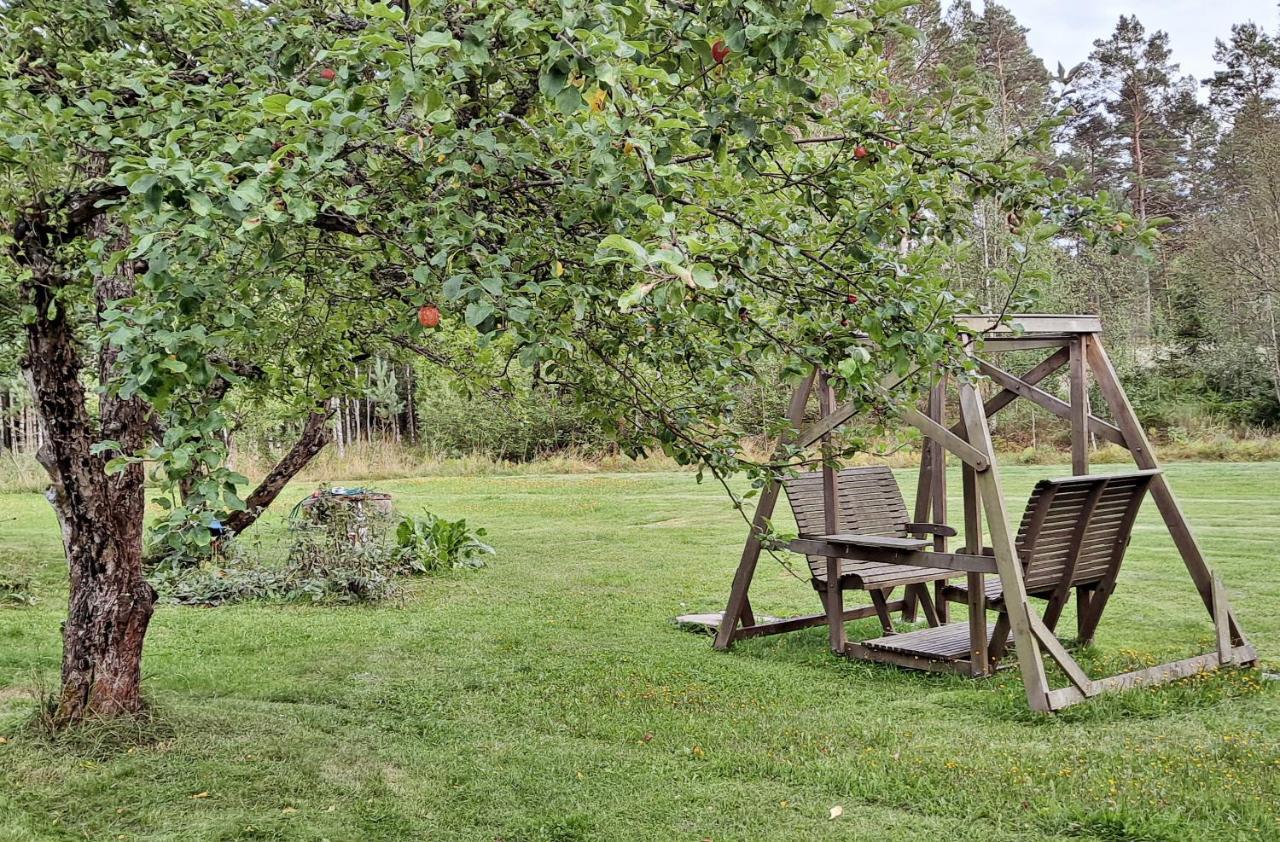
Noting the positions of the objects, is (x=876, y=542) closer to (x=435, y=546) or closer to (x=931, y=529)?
(x=931, y=529)

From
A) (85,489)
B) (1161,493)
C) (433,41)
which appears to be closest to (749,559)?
(1161,493)

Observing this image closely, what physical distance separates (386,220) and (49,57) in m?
1.70

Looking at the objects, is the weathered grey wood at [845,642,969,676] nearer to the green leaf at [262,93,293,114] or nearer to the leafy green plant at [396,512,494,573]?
the green leaf at [262,93,293,114]

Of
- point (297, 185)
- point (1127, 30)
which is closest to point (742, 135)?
point (297, 185)

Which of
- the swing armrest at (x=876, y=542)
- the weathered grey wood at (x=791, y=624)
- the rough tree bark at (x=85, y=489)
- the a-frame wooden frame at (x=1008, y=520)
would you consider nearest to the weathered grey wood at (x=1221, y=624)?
the a-frame wooden frame at (x=1008, y=520)

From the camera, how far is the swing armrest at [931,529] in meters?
6.09

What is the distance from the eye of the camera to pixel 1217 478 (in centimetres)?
1623

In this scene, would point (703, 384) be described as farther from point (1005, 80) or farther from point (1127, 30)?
point (1127, 30)

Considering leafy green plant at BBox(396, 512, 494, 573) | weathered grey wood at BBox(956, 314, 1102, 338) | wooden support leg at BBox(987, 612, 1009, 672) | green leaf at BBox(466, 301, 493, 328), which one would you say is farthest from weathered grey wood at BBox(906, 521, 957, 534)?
leafy green plant at BBox(396, 512, 494, 573)

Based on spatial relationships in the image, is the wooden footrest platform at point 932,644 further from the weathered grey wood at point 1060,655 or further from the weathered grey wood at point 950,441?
the weathered grey wood at point 950,441

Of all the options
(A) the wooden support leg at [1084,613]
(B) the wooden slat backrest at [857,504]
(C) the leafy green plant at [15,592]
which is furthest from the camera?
(C) the leafy green plant at [15,592]

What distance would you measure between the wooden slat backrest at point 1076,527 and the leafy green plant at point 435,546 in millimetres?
6473

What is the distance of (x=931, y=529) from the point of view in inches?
246

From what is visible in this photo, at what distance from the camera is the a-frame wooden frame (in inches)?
191
